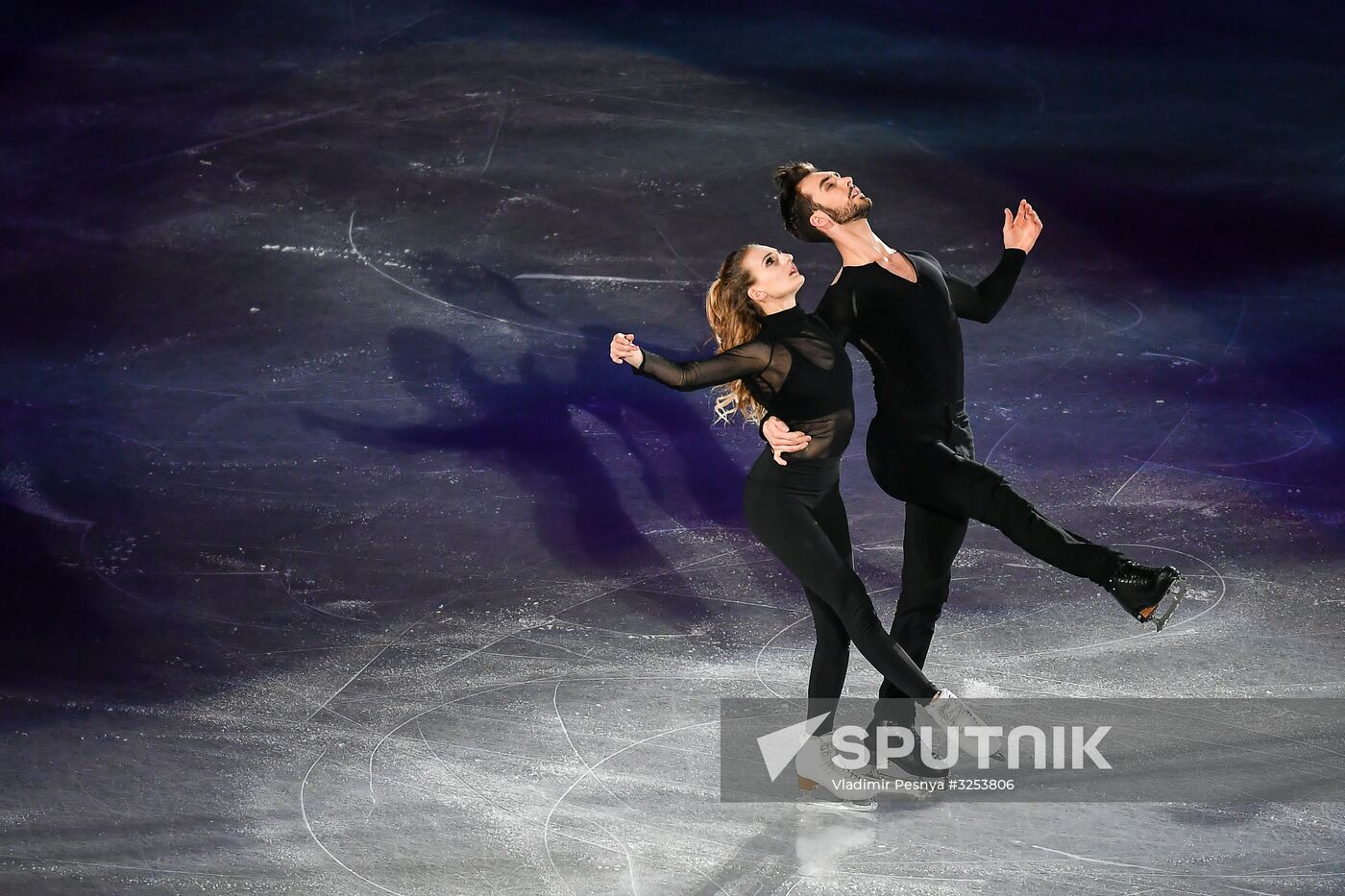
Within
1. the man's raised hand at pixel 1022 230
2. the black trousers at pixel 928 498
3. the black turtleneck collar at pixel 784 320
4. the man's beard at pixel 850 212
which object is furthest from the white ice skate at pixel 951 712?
the man's raised hand at pixel 1022 230

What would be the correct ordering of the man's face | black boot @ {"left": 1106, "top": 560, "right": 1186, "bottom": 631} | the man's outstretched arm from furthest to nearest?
the man's outstretched arm, the man's face, black boot @ {"left": 1106, "top": 560, "right": 1186, "bottom": 631}

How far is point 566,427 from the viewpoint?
777 cm

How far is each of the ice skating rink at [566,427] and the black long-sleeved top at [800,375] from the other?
1.21m

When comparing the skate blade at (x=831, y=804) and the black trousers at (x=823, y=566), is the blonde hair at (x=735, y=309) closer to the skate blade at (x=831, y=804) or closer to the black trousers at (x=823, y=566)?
the black trousers at (x=823, y=566)

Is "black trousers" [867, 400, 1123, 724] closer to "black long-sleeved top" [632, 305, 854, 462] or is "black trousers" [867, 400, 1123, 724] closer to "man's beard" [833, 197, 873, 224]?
"black long-sleeved top" [632, 305, 854, 462]

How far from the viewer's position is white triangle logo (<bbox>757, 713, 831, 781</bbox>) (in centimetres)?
509

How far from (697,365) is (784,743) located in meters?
1.39

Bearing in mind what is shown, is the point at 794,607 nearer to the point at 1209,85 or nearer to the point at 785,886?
the point at 785,886

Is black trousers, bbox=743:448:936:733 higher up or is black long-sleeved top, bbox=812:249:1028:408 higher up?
black long-sleeved top, bbox=812:249:1028:408

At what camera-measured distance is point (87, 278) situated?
29.6 ft

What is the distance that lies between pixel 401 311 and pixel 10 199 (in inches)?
114

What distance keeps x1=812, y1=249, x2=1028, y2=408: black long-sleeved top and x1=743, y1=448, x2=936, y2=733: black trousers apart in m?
0.37

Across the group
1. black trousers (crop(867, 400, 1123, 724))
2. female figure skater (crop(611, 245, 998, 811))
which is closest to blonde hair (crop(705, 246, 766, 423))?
female figure skater (crop(611, 245, 998, 811))

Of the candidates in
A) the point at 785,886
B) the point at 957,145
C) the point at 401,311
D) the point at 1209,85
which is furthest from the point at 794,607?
the point at 1209,85
